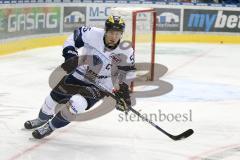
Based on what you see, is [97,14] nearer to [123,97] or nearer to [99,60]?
[99,60]

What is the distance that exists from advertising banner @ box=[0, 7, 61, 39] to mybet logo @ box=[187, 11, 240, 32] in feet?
13.4

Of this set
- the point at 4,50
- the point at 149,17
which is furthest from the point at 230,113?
the point at 4,50

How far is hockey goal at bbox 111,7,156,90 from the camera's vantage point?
893 cm

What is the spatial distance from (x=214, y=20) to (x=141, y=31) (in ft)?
18.1

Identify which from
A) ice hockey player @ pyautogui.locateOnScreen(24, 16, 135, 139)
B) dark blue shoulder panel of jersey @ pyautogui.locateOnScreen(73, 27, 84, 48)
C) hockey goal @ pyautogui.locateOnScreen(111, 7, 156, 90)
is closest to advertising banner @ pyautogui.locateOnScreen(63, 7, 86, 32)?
hockey goal @ pyautogui.locateOnScreen(111, 7, 156, 90)

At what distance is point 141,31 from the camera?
10.3 m

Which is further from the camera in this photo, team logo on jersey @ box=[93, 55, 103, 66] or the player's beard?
team logo on jersey @ box=[93, 55, 103, 66]

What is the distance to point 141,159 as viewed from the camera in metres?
4.84

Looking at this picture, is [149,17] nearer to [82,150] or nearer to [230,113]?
[230,113]

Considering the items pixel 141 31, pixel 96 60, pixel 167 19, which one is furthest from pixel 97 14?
pixel 96 60

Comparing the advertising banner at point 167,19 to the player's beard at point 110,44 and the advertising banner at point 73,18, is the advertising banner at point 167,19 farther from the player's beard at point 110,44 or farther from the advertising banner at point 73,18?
the player's beard at point 110,44

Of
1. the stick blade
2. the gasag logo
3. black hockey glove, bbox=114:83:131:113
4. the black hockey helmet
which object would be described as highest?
the black hockey helmet

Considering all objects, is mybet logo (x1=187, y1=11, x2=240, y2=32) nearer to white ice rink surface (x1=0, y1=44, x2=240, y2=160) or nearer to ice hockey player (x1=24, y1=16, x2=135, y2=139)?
white ice rink surface (x1=0, y1=44, x2=240, y2=160)

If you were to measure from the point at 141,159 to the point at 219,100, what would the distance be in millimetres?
3228
